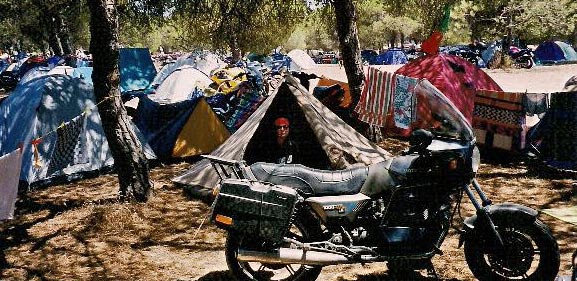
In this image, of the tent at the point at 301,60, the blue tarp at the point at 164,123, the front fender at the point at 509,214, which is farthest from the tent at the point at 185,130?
the tent at the point at 301,60

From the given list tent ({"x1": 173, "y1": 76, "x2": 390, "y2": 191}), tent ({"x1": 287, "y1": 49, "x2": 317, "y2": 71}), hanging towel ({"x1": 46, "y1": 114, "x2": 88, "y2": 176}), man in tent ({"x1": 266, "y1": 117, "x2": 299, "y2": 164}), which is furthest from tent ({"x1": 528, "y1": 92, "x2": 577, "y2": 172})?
tent ({"x1": 287, "y1": 49, "x2": 317, "y2": 71})

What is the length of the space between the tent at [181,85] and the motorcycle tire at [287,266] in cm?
1144

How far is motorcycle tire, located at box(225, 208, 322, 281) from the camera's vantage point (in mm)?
4172

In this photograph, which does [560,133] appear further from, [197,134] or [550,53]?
[550,53]

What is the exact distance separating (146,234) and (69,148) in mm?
3426

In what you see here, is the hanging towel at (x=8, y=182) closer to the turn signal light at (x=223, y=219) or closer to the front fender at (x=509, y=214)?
the turn signal light at (x=223, y=219)

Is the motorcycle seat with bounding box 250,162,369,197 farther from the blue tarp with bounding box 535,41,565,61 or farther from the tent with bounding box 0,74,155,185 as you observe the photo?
the blue tarp with bounding box 535,41,565,61

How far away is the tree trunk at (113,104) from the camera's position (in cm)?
631

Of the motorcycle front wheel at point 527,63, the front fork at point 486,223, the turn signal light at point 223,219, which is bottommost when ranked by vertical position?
the motorcycle front wheel at point 527,63

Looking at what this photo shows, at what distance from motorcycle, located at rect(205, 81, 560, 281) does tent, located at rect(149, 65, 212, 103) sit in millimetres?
11731

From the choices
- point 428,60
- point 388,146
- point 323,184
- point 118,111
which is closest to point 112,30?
point 118,111

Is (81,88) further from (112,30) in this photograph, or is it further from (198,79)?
(198,79)

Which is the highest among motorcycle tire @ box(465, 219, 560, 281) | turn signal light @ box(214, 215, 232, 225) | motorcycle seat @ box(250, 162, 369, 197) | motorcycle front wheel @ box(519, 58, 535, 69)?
motorcycle seat @ box(250, 162, 369, 197)

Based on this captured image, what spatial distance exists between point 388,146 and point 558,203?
3.97 metres
